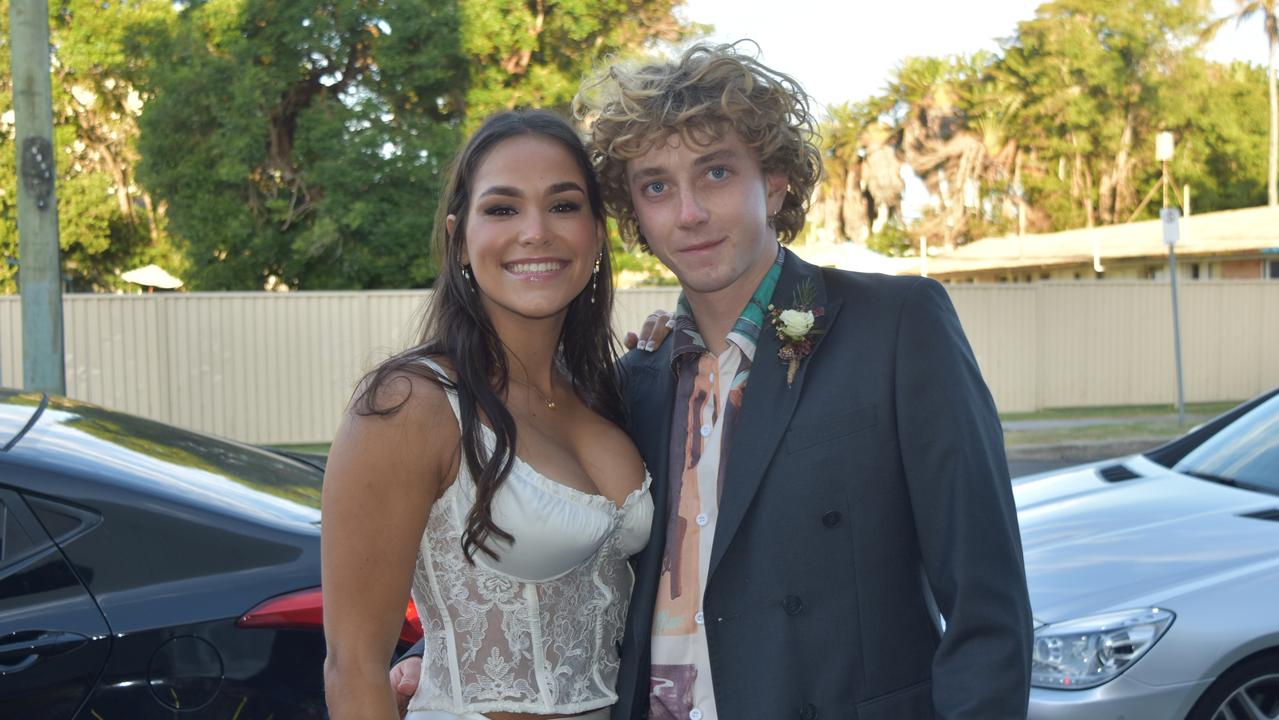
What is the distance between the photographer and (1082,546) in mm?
4242

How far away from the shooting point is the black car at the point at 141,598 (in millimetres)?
2734

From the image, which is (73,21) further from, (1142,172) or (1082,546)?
(1142,172)

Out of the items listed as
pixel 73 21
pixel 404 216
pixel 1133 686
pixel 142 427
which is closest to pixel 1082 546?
pixel 1133 686

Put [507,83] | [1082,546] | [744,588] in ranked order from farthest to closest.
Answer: [507,83]
[1082,546]
[744,588]

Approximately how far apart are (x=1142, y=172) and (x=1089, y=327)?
88.3 feet

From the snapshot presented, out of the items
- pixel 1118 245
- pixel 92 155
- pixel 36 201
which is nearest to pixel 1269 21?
pixel 1118 245

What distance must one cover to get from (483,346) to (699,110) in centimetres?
64

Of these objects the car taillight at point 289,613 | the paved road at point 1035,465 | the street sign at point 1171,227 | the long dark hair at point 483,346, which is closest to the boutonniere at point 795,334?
the long dark hair at point 483,346

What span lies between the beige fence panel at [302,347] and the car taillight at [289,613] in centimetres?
1094

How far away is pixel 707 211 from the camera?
89.3 inches

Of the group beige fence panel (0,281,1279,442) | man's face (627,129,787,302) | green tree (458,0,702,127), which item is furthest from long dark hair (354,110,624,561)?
green tree (458,0,702,127)

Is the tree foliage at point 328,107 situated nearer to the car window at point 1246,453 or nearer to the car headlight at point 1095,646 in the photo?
the car window at point 1246,453

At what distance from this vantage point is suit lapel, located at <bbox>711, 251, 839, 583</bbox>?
6.57ft

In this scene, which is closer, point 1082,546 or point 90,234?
point 1082,546
